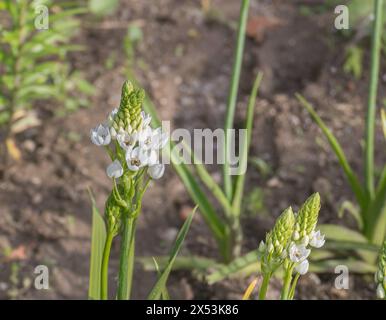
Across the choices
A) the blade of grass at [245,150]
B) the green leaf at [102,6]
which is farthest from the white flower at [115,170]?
the green leaf at [102,6]

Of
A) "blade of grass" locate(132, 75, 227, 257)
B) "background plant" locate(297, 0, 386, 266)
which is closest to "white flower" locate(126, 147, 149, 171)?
"blade of grass" locate(132, 75, 227, 257)

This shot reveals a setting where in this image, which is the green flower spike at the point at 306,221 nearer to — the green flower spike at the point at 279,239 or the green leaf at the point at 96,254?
the green flower spike at the point at 279,239

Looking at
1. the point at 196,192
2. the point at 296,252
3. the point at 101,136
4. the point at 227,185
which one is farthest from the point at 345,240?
the point at 101,136

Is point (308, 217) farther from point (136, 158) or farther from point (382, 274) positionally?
point (136, 158)

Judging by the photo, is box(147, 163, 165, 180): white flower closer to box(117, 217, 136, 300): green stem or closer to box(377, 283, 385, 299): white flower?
box(117, 217, 136, 300): green stem
